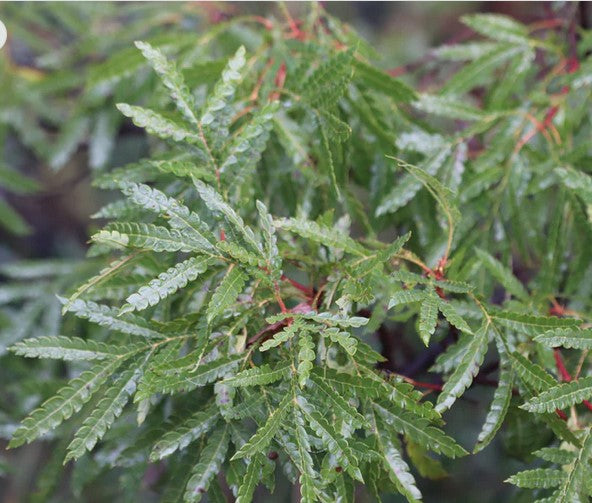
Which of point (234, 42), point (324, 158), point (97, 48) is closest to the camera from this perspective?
point (324, 158)

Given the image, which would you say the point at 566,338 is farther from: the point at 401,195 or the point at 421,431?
the point at 401,195

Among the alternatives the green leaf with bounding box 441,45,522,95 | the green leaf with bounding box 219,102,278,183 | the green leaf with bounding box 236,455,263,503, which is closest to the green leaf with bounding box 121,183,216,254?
the green leaf with bounding box 219,102,278,183

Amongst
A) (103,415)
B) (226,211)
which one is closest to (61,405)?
(103,415)

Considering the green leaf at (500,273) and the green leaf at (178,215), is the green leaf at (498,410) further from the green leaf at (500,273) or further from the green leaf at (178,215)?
the green leaf at (178,215)

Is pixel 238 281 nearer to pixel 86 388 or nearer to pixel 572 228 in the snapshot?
pixel 86 388

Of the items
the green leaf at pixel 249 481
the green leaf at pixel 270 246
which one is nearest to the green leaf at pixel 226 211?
the green leaf at pixel 270 246

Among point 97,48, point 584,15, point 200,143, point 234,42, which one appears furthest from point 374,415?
point 97,48
